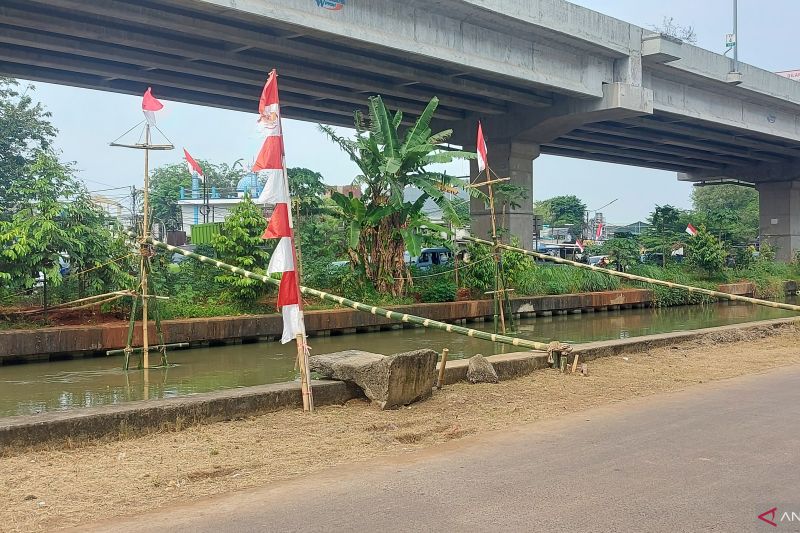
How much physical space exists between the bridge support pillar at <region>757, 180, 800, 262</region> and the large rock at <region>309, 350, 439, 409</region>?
39.9m

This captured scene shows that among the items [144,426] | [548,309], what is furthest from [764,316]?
[144,426]

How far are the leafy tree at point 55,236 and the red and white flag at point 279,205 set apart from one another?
715 cm

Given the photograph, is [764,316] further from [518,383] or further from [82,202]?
[82,202]

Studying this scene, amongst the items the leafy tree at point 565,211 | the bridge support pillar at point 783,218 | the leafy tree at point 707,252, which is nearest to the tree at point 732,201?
the leafy tree at point 565,211

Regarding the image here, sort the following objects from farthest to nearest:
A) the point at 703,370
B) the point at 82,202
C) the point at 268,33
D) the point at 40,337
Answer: the point at 268,33
the point at 82,202
the point at 40,337
the point at 703,370

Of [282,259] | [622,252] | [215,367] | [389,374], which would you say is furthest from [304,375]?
[622,252]

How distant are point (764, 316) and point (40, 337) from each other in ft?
60.0

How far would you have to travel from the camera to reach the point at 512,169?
28.4 metres

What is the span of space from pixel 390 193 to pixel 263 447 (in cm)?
1341

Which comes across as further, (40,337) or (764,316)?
(764,316)

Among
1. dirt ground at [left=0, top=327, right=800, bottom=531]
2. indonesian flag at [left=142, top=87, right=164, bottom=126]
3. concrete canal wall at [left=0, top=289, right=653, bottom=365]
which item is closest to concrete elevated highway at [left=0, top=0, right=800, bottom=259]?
indonesian flag at [left=142, top=87, right=164, bottom=126]

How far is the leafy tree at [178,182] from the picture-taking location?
46.8m

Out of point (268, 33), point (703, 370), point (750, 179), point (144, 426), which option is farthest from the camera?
point (750, 179)

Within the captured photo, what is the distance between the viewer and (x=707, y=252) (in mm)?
30141
